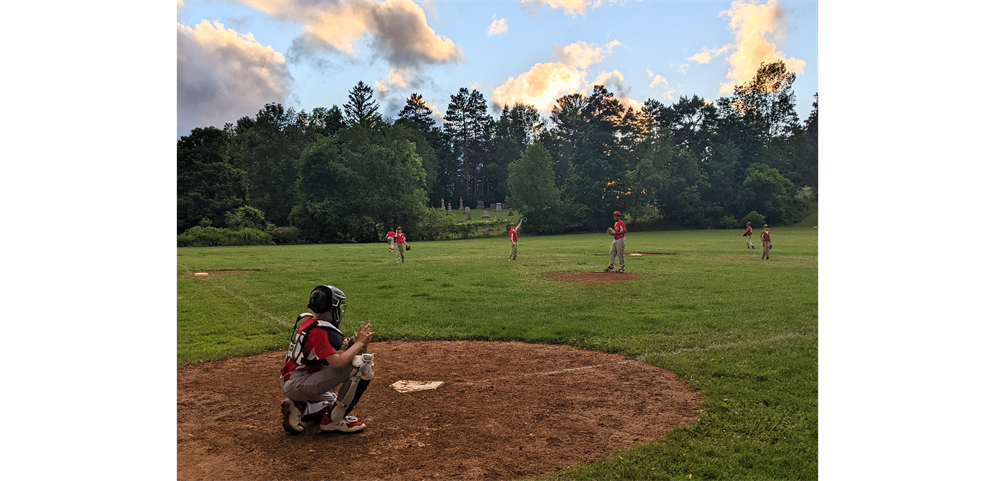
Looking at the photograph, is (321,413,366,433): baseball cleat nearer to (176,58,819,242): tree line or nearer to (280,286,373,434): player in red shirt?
(280,286,373,434): player in red shirt

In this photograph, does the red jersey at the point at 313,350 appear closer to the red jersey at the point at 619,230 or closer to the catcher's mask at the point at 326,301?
the catcher's mask at the point at 326,301

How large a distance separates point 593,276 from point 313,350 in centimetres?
1513

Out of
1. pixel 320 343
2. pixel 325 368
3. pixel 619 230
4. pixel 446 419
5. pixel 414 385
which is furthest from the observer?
pixel 619 230

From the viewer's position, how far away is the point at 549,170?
65.1 m

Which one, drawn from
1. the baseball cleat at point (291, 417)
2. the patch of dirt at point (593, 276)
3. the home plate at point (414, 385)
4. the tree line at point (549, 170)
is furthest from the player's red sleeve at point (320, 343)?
the tree line at point (549, 170)

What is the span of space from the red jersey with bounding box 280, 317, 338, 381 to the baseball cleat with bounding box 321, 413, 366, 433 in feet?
2.00

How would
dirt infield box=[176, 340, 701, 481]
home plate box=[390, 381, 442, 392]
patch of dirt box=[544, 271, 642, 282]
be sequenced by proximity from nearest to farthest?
dirt infield box=[176, 340, 701, 481] < home plate box=[390, 381, 442, 392] < patch of dirt box=[544, 271, 642, 282]

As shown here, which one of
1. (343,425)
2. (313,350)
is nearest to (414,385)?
(343,425)


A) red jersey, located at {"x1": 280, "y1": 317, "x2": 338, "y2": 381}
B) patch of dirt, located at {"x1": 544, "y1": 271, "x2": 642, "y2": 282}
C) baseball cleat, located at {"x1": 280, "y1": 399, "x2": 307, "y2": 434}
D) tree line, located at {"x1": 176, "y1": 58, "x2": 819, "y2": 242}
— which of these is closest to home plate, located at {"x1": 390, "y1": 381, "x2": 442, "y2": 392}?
baseball cleat, located at {"x1": 280, "y1": 399, "x2": 307, "y2": 434}

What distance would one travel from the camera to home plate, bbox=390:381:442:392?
7.30 m

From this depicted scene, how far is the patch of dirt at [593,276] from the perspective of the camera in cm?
1877

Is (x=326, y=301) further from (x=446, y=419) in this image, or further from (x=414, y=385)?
(x=414, y=385)
